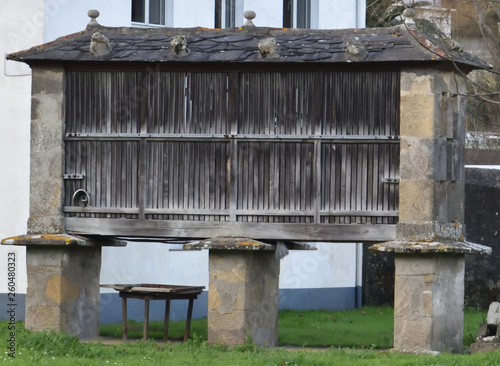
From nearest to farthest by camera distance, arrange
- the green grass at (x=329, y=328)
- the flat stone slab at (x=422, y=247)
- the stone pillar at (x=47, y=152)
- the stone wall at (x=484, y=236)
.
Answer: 1. the flat stone slab at (x=422, y=247)
2. the stone pillar at (x=47, y=152)
3. the green grass at (x=329, y=328)
4. the stone wall at (x=484, y=236)

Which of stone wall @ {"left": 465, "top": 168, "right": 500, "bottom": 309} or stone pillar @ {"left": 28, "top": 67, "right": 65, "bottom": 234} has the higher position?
stone pillar @ {"left": 28, "top": 67, "right": 65, "bottom": 234}

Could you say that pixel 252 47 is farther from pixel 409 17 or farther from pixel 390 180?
pixel 390 180

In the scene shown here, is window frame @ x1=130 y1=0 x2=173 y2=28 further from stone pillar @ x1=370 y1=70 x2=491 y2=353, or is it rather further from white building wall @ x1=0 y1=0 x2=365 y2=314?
stone pillar @ x1=370 y1=70 x2=491 y2=353

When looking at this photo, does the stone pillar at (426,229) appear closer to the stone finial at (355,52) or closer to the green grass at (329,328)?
the stone finial at (355,52)

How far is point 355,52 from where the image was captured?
1470cm

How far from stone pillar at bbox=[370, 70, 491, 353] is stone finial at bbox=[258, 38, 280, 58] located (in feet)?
5.16

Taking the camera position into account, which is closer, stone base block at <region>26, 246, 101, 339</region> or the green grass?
stone base block at <region>26, 246, 101, 339</region>

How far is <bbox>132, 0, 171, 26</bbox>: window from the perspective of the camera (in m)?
20.0

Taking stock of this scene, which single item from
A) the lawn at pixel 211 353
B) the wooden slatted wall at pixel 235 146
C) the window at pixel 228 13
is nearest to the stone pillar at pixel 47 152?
the wooden slatted wall at pixel 235 146

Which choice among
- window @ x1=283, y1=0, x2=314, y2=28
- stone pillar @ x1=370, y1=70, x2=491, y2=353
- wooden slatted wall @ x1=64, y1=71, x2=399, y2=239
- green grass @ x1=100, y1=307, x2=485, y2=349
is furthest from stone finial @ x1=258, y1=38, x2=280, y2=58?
window @ x1=283, y1=0, x2=314, y2=28

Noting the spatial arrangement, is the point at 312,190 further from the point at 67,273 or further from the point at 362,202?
the point at 67,273

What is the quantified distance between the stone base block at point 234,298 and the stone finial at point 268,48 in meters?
2.42

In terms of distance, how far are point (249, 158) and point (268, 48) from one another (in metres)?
1.39

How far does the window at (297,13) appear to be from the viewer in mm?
22422
